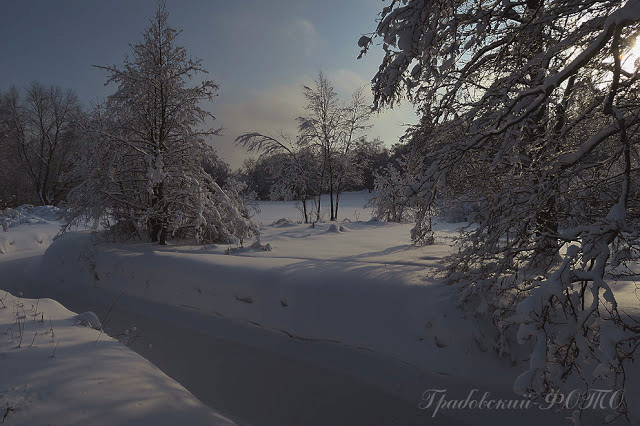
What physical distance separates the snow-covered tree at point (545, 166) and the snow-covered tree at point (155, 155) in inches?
222

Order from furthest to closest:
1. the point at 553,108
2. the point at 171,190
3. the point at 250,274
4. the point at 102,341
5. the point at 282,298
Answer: the point at 171,190
the point at 250,274
the point at 282,298
the point at 553,108
the point at 102,341

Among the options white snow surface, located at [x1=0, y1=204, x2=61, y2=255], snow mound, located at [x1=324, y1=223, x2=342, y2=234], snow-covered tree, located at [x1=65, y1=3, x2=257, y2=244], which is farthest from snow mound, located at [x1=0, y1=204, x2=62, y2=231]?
snow mound, located at [x1=324, y1=223, x2=342, y2=234]

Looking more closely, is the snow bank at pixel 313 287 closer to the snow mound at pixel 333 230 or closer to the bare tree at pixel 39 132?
the snow mound at pixel 333 230

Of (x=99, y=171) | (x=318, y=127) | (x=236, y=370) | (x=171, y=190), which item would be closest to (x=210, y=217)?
(x=171, y=190)

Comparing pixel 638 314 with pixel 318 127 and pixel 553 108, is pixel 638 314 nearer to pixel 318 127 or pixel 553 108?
pixel 553 108

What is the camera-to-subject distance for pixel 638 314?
11.3 feet

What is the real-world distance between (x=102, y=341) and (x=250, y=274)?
2591mm

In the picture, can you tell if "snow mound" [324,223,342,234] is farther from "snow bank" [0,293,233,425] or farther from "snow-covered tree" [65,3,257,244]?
"snow bank" [0,293,233,425]

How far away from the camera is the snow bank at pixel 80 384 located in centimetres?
235

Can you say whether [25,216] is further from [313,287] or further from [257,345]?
[313,287]

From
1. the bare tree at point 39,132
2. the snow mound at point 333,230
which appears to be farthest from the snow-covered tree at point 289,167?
the bare tree at point 39,132

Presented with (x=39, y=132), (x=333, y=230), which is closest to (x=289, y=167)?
(x=333, y=230)

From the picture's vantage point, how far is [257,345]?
195 inches

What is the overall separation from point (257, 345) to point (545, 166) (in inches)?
168
